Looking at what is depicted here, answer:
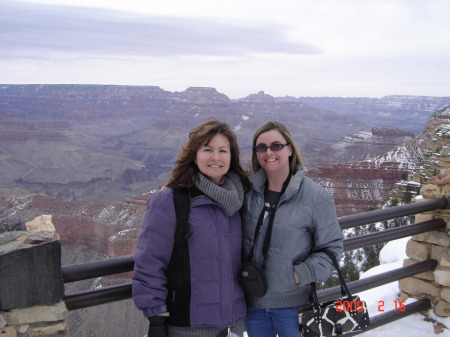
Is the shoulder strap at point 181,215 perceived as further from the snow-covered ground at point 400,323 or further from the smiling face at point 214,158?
the snow-covered ground at point 400,323

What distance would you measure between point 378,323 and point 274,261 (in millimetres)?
1765

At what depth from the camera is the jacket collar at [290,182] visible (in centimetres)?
259

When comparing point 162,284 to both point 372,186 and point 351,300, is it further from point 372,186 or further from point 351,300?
point 372,186

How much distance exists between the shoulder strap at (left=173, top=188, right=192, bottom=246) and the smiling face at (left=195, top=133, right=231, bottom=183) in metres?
0.23

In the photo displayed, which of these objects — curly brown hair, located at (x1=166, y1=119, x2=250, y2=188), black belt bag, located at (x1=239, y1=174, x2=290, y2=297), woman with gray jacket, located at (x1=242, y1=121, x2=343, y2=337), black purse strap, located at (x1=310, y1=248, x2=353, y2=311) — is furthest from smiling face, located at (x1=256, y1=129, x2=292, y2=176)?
black purse strap, located at (x1=310, y1=248, x2=353, y2=311)

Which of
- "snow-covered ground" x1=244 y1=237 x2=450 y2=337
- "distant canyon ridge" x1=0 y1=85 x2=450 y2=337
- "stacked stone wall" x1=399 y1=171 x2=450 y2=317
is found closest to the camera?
"snow-covered ground" x1=244 y1=237 x2=450 y2=337

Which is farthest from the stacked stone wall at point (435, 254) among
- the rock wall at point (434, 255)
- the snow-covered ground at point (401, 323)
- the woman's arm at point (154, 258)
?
the woman's arm at point (154, 258)

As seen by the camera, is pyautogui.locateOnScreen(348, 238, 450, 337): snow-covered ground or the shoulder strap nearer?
the shoulder strap

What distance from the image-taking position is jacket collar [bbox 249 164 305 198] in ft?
8.49

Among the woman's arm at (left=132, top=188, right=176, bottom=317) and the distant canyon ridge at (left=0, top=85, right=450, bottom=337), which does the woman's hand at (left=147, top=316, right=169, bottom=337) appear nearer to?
the woman's arm at (left=132, top=188, right=176, bottom=317)

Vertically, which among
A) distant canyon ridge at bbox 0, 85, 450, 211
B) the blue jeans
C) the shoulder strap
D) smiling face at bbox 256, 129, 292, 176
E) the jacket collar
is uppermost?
smiling face at bbox 256, 129, 292, 176

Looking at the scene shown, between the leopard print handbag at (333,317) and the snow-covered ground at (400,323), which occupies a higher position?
the leopard print handbag at (333,317)

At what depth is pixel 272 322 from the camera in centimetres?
279

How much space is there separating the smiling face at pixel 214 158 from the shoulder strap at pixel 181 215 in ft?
0.76
